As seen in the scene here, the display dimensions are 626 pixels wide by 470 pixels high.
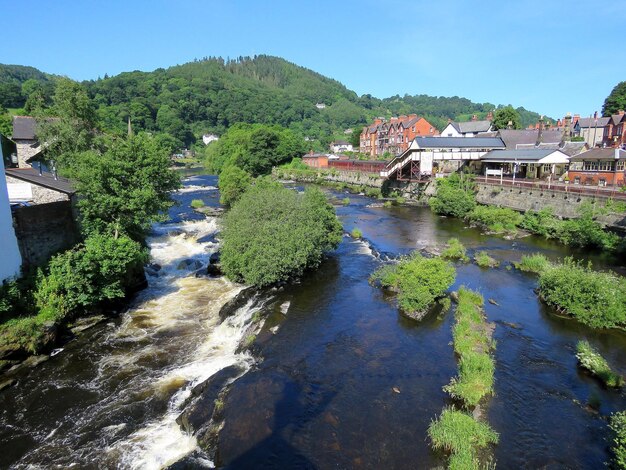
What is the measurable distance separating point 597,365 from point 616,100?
115098 millimetres

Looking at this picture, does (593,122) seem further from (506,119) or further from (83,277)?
(83,277)

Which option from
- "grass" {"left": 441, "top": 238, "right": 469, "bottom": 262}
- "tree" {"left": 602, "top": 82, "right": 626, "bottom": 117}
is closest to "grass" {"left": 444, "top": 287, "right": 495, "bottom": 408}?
"grass" {"left": 441, "top": 238, "right": 469, "bottom": 262}

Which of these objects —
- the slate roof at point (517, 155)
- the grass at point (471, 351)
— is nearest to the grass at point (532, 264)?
the grass at point (471, 351)

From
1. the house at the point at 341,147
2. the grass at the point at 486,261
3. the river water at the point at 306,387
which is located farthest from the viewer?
the house at the point at 341,147

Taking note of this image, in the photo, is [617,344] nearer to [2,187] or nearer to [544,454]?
[544,454]

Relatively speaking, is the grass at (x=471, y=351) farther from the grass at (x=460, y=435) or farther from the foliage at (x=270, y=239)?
the foliage at (x=270, y=239)

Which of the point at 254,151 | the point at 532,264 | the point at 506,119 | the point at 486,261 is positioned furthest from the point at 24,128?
the point at 506,119

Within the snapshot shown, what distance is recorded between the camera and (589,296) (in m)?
20.2

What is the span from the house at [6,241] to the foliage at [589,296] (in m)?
28.1

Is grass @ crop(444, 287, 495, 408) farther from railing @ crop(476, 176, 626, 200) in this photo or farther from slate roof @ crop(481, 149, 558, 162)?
slate roof @ crop(481, 149, 558, 162)

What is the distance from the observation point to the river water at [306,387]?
12.0m

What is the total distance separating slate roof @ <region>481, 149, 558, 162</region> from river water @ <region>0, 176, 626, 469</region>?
32537 mm

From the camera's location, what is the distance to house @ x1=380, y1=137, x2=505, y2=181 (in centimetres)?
5850

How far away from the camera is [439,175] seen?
194 feet
